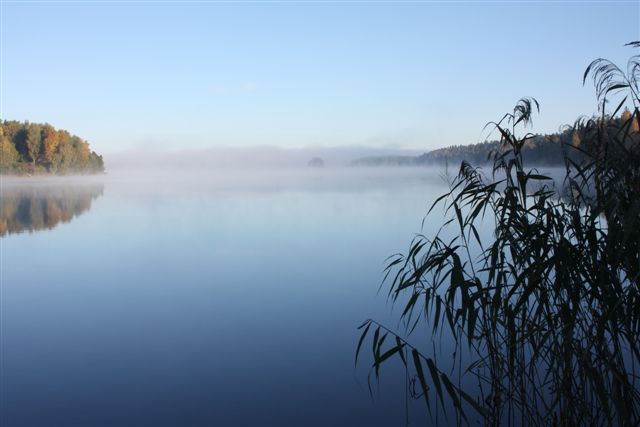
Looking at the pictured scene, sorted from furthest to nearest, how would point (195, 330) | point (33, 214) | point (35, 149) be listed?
point (35, 149) < point (33, 214) < point (195, 330)

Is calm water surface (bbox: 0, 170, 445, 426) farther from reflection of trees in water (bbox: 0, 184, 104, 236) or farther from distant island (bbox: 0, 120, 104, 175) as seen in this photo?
distant island (bbox: 0, 120, 104, 175)

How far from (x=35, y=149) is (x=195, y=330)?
171 feet

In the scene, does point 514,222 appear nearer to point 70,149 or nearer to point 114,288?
point 114,288

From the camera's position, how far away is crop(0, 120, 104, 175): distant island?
4681 cm

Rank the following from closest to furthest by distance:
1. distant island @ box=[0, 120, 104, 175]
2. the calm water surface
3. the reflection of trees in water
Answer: the calm water surface, the reflection of trees in water, distant island @ box=[0, 120, 104, 175]

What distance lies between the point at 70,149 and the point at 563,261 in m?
58.0

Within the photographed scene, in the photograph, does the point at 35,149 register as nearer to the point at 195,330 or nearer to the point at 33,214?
the point at 33,214

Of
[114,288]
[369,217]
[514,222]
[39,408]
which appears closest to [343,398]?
[514,222]

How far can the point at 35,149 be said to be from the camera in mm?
48531

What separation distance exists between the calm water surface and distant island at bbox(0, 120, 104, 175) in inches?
1724

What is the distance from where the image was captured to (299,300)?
511 centimetres

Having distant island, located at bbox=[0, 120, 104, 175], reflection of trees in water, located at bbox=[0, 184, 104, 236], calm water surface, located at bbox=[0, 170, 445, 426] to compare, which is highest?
distant island, located at bbox=[0, 120, 104, 175]

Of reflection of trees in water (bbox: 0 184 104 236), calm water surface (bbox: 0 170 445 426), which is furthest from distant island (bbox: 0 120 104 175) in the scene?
calm water surface (bbox: 0 170 445 426)

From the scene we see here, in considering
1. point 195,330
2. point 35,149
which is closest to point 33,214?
point 195,330
